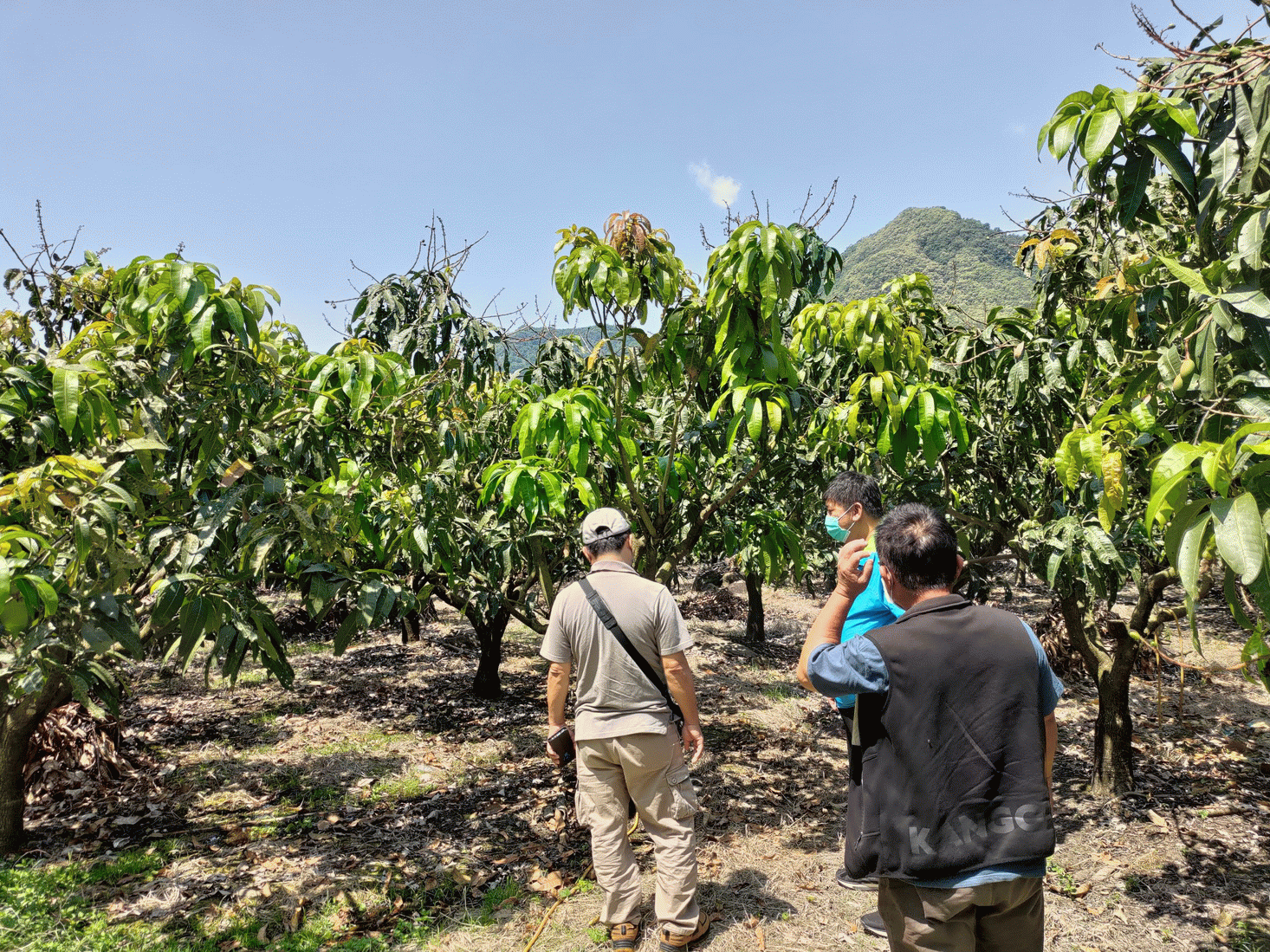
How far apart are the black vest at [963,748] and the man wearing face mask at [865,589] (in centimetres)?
33

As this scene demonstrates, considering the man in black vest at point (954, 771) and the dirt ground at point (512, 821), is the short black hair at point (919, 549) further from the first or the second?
the dirt ground at point (512, 821)

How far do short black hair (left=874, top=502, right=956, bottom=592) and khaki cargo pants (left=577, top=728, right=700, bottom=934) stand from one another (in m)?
1.39

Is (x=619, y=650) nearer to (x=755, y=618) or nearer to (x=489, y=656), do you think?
(x=489, y=656)

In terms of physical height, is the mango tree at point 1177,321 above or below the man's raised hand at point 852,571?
above

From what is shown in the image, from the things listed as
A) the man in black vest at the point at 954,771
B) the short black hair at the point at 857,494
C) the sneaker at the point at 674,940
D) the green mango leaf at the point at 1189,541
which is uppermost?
the short black hair at the point at 857,494

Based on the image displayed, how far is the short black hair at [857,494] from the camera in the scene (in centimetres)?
288

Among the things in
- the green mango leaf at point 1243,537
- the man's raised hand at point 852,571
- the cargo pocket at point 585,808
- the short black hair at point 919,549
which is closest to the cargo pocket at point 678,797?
the cargo pocket at point 585,808

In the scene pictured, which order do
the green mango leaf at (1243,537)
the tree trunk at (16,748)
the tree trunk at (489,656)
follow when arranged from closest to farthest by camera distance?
1. the green mango leaf at (1243,537)
2. the tree trunk at (16,748)
3. the tree trunk at (489,656)

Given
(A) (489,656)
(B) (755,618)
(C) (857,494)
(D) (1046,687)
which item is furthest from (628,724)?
(B) (755,618)

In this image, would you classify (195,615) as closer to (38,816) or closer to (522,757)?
(38,816)

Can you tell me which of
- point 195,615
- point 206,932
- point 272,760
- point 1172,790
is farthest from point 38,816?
point 1172,790

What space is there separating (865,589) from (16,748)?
167 inches

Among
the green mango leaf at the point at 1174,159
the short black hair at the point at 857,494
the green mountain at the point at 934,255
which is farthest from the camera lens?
the green mountain at the point at 934,255

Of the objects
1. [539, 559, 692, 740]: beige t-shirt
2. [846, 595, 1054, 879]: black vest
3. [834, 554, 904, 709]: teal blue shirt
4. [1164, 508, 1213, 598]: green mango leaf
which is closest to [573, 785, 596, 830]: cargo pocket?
[539, 559, 692, 740]: beige t-shirt
